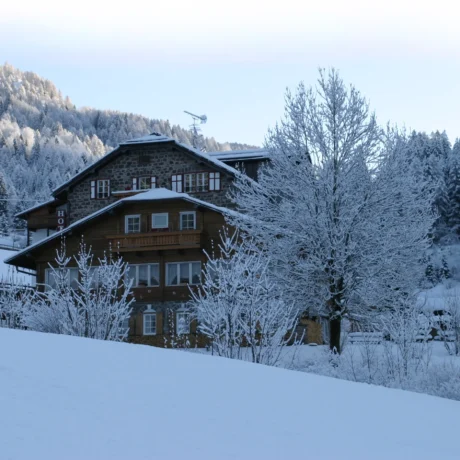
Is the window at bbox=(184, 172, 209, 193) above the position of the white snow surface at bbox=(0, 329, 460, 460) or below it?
above

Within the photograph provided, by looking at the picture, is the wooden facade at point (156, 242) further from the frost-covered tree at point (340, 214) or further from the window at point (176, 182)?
the frost-covered tree at point (340, 214)

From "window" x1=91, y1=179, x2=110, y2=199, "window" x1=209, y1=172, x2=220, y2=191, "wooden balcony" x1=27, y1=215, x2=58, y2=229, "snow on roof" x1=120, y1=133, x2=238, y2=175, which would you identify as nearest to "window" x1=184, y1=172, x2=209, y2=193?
"window" x1=209, y1=172, x2=220, y2=191

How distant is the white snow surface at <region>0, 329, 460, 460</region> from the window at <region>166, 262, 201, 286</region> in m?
24.6

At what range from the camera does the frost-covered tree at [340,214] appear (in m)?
22.1

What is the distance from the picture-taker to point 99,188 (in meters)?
42.7

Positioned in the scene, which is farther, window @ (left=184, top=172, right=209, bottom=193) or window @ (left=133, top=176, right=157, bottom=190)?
window @ (left=133, top=176, right=157, bottom=190)

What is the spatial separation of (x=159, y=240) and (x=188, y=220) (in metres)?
2.04

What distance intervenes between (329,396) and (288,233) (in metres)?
13.5

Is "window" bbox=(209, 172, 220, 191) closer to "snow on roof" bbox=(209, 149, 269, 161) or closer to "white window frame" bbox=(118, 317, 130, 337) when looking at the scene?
"snow on roof" bbox=(209, 149, 269, 161)

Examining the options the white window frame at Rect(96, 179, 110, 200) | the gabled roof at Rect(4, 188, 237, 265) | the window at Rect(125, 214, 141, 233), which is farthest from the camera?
the white window frame at Rect(96, 179, 110, 200)

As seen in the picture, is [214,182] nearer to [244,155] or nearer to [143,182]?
[244,155]

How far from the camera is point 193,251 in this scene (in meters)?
35.6

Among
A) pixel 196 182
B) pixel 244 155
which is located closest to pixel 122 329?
pixel 196 182

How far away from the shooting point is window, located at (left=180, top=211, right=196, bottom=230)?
119ft
